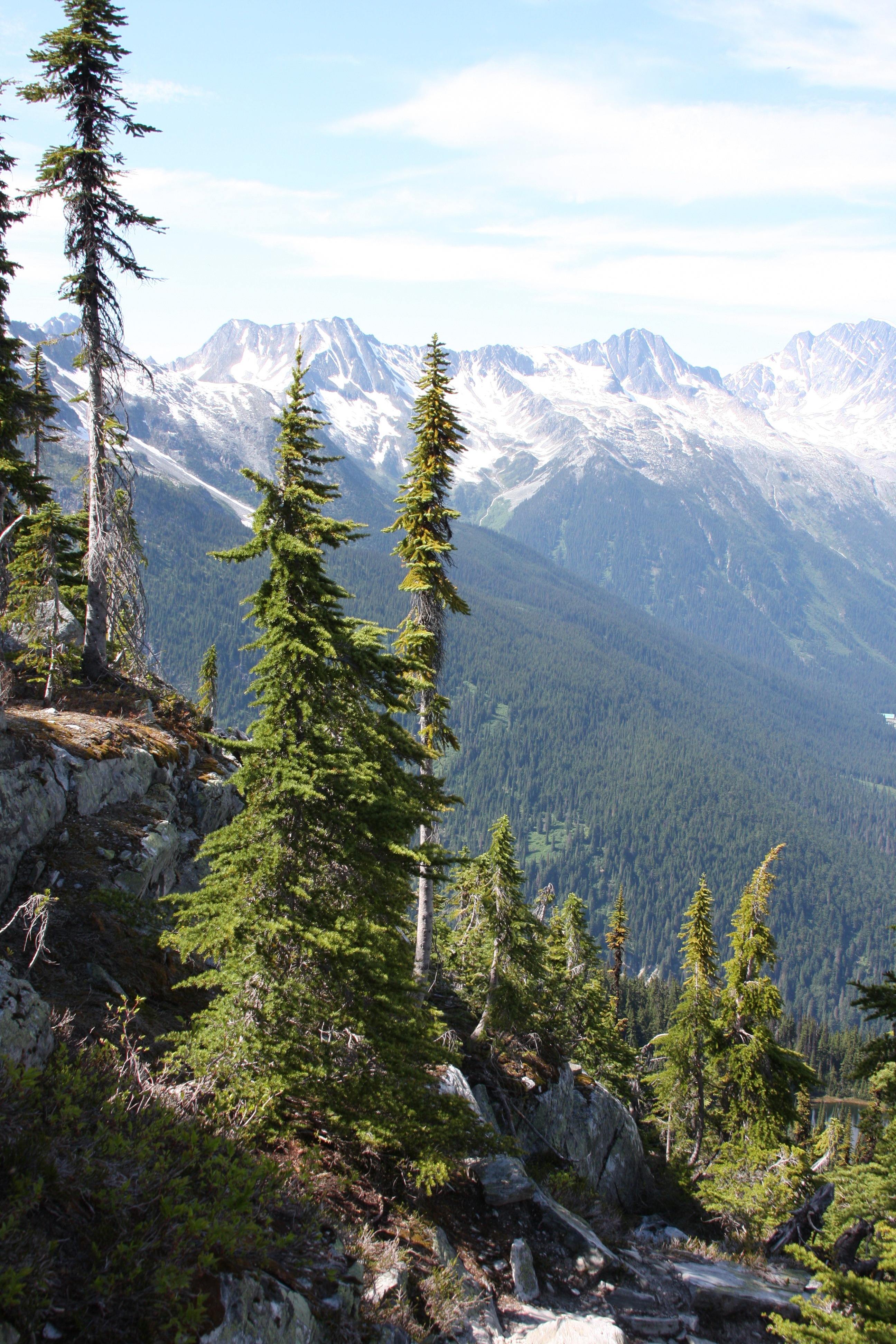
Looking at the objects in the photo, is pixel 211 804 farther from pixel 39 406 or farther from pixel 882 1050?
pixel 882 1050

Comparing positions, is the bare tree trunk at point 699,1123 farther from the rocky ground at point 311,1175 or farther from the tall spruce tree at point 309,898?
the tall spruce tree at point 309,898

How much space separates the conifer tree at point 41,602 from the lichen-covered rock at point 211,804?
13.7ft

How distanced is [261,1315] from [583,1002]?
3543 cm

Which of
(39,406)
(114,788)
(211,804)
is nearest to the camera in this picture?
(114,788)

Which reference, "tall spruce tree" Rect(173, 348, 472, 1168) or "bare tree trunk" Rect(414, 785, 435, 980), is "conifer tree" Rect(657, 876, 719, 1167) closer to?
"bare tree trunk" Rect(414, 785, 435, 980)

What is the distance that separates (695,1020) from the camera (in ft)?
98.6

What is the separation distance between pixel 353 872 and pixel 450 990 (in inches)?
630

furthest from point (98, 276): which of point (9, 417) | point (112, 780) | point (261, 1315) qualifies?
point (261, 1315)

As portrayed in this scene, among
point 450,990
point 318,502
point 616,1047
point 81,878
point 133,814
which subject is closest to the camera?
point 318,502

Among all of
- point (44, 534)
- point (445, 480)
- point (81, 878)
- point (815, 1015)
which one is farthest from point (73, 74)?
point (815, 1015)

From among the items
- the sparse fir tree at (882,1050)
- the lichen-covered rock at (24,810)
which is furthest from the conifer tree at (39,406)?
the sparse fir tree at (882,1050)

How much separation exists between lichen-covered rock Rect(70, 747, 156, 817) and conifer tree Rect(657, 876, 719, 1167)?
73.1 ft

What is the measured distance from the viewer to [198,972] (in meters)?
13.6

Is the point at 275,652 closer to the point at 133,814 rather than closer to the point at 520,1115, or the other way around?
the point at 133,814
